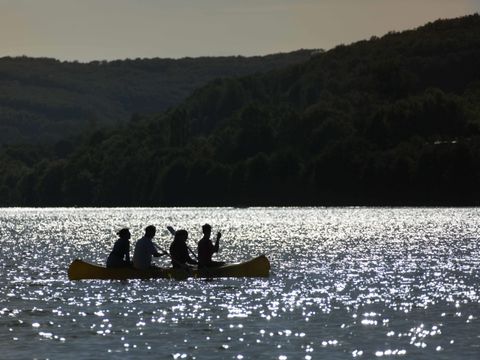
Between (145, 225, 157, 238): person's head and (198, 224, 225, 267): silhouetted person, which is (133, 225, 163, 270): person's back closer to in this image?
(145, 225, 157, 238): person's head

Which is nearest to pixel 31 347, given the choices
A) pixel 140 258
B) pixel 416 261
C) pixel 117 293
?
pixel 117 293

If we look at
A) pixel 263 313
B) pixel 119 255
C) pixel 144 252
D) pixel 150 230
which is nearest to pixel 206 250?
pixel 144 252

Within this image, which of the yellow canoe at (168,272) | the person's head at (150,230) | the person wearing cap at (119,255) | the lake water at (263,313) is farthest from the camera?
the yellow canoe at (168,272)

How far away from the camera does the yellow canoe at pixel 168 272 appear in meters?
51.5

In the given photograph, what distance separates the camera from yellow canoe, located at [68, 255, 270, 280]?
2029 inches

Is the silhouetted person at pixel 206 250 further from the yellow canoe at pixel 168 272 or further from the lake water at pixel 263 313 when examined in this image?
the lake water at pixel 263 313

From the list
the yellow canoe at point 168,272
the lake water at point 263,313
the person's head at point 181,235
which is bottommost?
the lake water at point 263,313

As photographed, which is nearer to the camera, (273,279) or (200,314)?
(200,314)

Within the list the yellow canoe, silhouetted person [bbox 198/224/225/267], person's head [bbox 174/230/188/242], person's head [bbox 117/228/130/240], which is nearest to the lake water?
the yellow canoe

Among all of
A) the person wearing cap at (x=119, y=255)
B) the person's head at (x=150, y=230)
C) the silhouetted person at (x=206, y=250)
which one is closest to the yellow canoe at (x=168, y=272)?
the person wearing cap at (x=119, y=255)

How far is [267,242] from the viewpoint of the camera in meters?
98.7

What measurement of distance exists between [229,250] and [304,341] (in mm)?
53404

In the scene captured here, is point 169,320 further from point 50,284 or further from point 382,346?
point 50,284

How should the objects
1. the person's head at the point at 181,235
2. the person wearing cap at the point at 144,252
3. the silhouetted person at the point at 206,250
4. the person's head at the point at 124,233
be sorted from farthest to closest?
the silhouetted person at the point at 206,250
the person wearing cap at the point at 144,252
the person's head at the point at 181,235
the person's head at the point at 124,233
